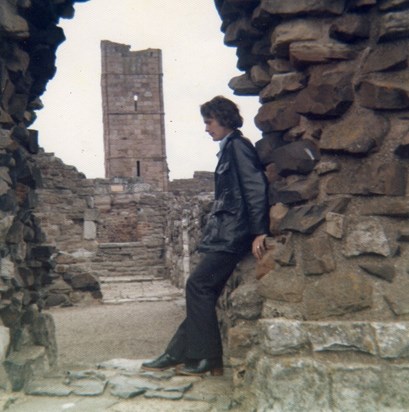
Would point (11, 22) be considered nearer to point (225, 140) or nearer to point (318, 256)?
point (225, 140)

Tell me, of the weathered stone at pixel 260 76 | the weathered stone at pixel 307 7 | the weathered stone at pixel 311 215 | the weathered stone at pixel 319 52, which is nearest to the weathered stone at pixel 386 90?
the weathered stone at pixel 319 52

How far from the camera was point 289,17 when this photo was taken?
3.22 m

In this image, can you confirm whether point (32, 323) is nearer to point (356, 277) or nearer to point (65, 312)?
point (356, 277)

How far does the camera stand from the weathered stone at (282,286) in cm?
315

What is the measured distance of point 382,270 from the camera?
2.98 m

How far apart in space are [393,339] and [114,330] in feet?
15.0

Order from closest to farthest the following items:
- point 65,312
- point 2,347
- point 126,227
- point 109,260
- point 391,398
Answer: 1. point 391,398
2. point 2,347
3. point 65,312
4. point 109,260
5. point 126,227

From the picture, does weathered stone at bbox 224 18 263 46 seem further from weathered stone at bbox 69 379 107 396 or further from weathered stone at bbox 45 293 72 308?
weathered stone at bbox 45 293 72 308

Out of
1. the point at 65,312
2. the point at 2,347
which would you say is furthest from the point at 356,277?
the point at 65,312

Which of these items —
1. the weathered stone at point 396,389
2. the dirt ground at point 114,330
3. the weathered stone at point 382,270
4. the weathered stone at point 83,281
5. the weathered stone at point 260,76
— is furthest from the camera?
the weathered stone at point 83,281

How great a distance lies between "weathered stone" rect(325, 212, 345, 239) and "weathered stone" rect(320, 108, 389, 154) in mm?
336

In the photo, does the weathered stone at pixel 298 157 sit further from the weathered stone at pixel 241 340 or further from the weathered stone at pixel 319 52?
the weathered stone at pixel 241 340

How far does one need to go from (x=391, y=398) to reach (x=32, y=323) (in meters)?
2.61

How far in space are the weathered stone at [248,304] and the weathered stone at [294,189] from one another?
0.55m
